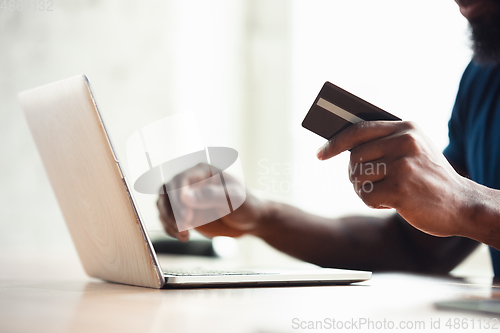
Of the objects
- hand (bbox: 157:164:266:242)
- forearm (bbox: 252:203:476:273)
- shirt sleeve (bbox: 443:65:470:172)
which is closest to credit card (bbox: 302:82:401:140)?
hand (bbox: 157:164:266:242)

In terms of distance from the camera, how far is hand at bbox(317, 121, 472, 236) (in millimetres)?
453

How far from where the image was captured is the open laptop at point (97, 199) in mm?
330

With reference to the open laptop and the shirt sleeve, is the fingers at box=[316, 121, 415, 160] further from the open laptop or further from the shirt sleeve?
the shirt sleeve

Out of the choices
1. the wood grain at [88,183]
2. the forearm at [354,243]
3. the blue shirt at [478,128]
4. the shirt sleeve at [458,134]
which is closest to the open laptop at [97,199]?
the wood grain at [88,183]

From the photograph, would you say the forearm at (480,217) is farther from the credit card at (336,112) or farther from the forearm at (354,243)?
the forearm at (354,243)

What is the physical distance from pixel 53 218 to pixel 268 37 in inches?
61.8

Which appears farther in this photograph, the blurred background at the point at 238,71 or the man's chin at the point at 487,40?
the blurred background at the point at 238,71

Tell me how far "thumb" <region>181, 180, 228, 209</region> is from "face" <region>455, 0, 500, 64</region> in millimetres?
759

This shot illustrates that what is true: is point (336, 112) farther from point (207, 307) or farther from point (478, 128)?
point (478, 128)

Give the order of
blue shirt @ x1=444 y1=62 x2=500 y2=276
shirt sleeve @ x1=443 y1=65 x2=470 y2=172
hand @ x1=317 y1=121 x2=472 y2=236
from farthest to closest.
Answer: shirt sleeve @ x1=443 y1=65 x2=470 y2=172, blue shirt @ x1=444 y1=62 x2=500 y2=276, hand @ x1=317 y1=121 x2=472 y2=236

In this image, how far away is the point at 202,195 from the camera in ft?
1.71

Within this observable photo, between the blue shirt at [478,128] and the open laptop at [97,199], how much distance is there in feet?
1.94

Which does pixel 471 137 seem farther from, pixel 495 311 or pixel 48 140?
pixel 48 140

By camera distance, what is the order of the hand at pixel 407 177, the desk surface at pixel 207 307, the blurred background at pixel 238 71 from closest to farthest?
the desk surface at pixel 207 307 → the hand at pixel 407 177 → the blurred background at pixel 238 71
